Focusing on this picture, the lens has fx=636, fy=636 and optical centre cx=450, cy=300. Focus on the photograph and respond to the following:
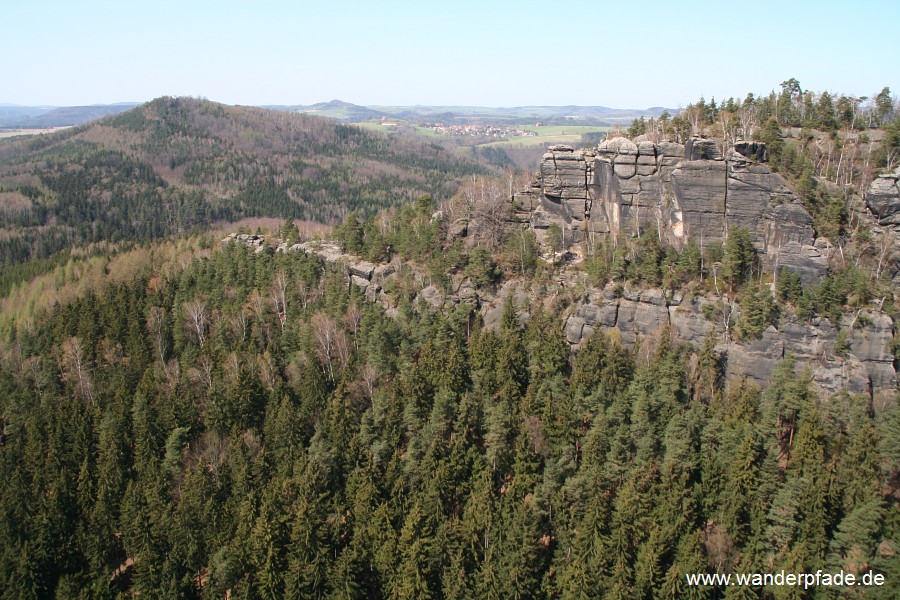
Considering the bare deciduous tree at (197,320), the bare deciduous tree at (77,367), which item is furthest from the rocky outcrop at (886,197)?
the bare deciduous tree at (77,367)

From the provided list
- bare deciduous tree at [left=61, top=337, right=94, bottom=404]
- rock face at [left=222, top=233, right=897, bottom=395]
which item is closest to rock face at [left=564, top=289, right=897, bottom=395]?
rock face at [left=222, top=233, right=897, bottom=395]

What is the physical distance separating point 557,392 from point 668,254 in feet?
61.9

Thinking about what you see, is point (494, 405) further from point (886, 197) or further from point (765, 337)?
point (886, 197)

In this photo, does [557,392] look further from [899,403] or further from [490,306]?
[899,403]

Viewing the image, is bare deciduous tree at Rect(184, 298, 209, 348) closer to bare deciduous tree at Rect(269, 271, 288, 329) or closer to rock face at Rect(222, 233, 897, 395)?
bare deciduous tree at Rect(269, 271, 288, 329)

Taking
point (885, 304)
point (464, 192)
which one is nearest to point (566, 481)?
point (885, 304)

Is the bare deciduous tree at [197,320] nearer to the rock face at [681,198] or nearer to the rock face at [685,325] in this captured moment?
the rock face at [685,325]

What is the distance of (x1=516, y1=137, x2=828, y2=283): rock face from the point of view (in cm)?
5584

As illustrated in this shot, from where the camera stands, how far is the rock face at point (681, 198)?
183 feet

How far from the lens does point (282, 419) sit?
51.1 metres

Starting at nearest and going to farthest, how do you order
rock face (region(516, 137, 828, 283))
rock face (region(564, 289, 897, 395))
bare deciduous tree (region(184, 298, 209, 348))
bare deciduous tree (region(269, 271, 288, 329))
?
rock face (region(564, 289, 897, 395)) < rock face (region(516, 137, 828, 283)) < bare deciduous tree (region(184, 298, 209, 348)) < bare deciduous tree (region(269, 271, 288, 329))

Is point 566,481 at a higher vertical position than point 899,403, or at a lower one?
lower

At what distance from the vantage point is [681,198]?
60094 millimetres

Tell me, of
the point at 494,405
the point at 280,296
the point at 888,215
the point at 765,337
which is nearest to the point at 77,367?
the point at 280,296
